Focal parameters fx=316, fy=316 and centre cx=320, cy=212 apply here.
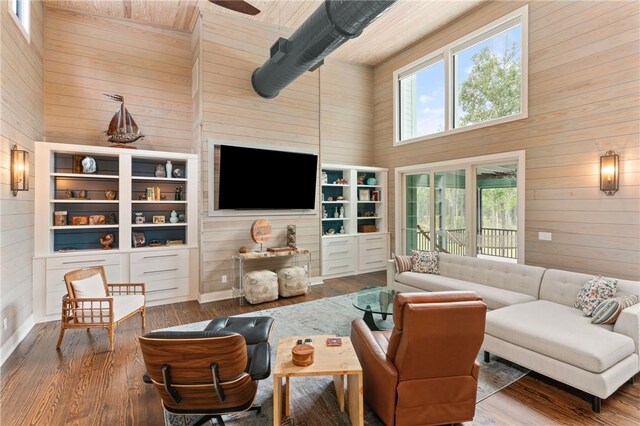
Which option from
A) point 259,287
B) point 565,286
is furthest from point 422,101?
point 259,287

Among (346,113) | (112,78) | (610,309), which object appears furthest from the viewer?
(346,113)

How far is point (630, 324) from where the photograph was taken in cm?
257

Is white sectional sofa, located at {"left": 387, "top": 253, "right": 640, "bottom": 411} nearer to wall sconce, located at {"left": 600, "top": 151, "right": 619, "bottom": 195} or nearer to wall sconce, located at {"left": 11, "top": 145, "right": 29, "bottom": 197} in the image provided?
wall sconce, located at {"left": 600, "top": 151, "right": 619, "bottom": 195}

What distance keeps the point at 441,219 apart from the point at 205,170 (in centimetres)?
435

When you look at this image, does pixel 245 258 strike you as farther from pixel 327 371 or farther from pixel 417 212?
pixel 417 212

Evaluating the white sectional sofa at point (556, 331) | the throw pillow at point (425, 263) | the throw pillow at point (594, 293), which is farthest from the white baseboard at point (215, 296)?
the throw pillow at point (594, 293)

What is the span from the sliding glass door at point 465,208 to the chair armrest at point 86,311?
529cm

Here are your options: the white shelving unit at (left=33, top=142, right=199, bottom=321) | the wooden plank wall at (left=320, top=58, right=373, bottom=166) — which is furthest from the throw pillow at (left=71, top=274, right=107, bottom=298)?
the wooden plank wall at (left=320, top=58, right=373, bottom=166)

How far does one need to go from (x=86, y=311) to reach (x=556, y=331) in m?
4.51

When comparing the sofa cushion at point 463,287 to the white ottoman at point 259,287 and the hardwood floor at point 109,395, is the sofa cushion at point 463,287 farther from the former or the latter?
the white ottoman at point 259,287

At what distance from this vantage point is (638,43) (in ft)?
11.8

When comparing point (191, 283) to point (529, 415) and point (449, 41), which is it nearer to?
point (529, 415)

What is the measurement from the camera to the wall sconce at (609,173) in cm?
370

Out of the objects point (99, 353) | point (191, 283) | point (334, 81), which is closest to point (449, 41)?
point (334, 81)
